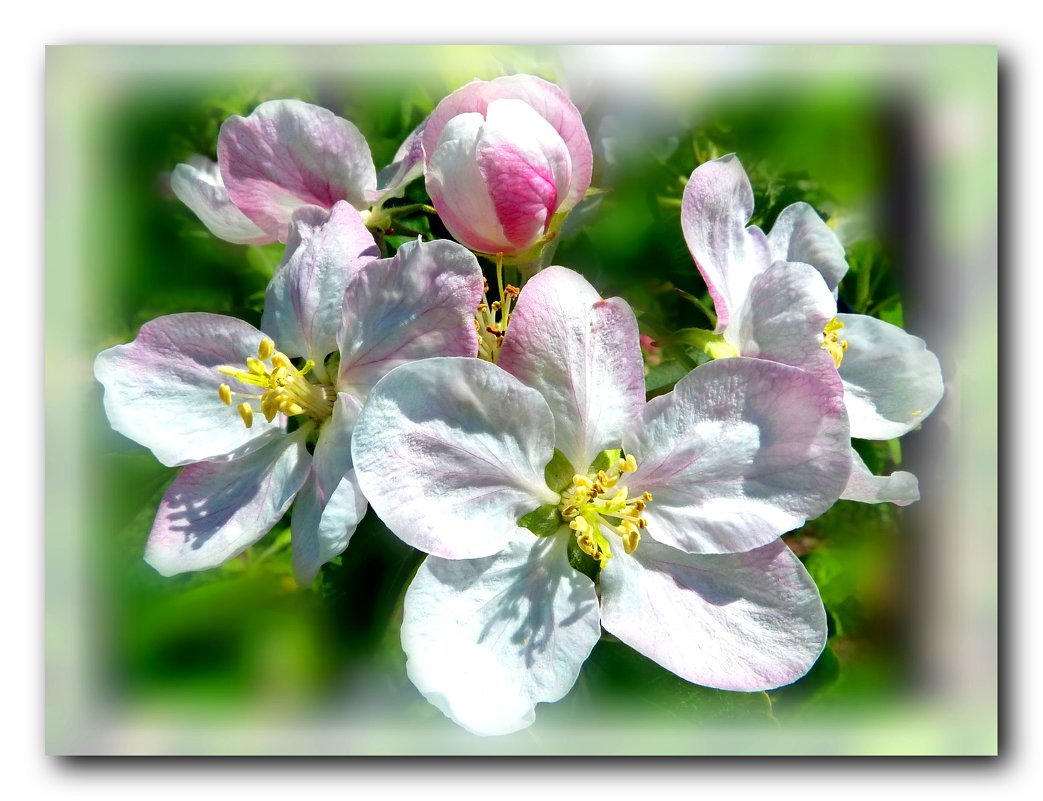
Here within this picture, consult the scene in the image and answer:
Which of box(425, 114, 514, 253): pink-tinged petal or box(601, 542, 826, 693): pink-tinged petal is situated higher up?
box(425, 114, 514, 253): pink-tinged petal

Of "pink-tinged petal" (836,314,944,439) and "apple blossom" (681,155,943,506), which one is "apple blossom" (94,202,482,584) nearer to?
"apple blossom" (681,155,943,506)

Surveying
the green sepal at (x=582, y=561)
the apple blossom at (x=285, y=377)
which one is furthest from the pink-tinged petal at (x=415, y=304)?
the green sepal at (x=582, y=561)

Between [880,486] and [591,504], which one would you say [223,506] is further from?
[880,486]

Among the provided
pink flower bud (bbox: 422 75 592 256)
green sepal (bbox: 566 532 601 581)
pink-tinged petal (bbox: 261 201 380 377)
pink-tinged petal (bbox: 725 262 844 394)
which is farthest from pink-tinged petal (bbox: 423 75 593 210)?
green sepal (bbox: 566 532 601 581)

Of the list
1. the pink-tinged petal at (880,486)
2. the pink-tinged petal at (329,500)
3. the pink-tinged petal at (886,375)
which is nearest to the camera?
the pink-tinged petal at (329,500)

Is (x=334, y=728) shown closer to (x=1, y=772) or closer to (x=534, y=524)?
(x=1, y=772)

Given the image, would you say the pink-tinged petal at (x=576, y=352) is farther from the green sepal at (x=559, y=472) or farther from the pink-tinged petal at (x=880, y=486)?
the pink-tinged petal at (x=880, y=486)
